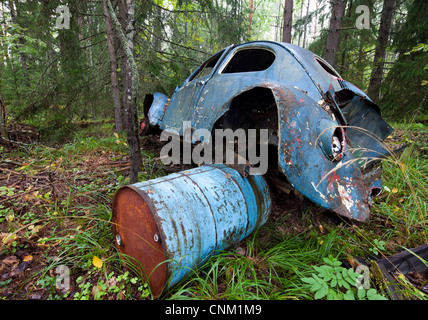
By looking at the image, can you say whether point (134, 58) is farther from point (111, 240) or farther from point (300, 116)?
point (300, 116)

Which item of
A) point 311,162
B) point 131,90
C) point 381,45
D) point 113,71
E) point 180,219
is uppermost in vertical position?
point 381,45

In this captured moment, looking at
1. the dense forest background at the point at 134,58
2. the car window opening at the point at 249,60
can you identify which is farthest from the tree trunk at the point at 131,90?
the car window opening at the point at 249,60

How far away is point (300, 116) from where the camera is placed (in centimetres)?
157

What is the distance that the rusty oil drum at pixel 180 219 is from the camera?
1.28 m

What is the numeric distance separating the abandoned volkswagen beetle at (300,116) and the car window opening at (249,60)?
16mm

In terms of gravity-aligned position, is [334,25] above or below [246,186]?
above

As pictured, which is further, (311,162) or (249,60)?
(249,60)

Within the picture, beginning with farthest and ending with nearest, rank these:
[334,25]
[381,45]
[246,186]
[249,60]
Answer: [381,45]
[334,25]
[249,60]
[246,186]

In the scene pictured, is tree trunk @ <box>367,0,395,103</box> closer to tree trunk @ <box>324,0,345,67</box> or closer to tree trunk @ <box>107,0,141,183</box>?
tree trunk @ <box>324,0,345,67</box>

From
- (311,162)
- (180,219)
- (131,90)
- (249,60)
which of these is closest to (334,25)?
(249,60)

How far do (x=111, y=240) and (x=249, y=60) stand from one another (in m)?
3.06

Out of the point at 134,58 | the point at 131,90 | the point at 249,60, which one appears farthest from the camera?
the point at 134,58

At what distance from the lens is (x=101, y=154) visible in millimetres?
3766

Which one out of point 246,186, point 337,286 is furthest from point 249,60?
point 337,286
